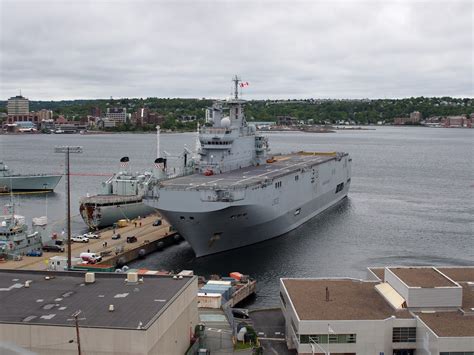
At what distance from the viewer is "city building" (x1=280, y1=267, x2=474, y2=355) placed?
2305cm

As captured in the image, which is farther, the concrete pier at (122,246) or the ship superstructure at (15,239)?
the ship superstructure at (15,239)

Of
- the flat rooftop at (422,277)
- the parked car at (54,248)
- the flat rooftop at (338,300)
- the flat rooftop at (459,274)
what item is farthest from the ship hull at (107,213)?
the flat rooftop at (422,277)

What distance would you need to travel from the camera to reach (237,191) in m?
39.8

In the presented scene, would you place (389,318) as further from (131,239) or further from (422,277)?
(131,239)

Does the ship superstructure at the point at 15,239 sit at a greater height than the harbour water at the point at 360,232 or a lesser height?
greater

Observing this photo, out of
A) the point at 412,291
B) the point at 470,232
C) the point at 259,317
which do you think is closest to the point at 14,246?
the point at 259,317

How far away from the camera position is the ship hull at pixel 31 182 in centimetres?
8069

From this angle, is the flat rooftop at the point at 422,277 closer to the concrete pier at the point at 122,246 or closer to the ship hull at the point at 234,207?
the ship hull at the point at 234,207

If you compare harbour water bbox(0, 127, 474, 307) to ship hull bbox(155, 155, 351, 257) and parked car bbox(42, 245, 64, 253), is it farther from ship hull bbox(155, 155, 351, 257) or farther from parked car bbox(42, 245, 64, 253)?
parked car bbox(42, 245, 64, 253)

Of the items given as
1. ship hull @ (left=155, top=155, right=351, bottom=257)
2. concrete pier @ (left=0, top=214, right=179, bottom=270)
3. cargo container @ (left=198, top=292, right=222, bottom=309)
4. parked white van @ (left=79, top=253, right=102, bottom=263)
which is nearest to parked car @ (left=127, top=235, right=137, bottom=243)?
concrete pier @ (left=0, top=214, right=179, bottom=270)

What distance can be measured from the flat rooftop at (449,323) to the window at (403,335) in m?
0.73

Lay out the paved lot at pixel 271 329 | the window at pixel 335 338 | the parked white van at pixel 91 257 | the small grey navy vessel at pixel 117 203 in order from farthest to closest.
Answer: the small grey navy vessel at pixel 117 203
the parked white van at pixel 91 257
the paved lot at pixel 271 329
the window at pixel 335 338

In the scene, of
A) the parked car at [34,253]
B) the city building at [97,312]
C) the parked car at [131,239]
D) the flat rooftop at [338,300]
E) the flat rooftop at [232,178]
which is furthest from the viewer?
the parked car at [131,239]

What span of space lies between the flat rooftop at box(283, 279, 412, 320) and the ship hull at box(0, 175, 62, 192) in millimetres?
59022
